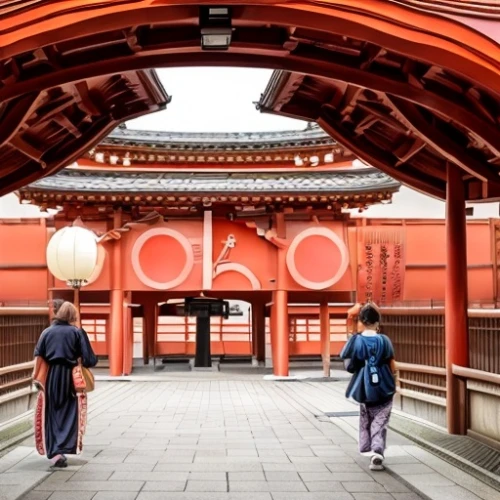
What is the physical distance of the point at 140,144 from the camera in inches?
797

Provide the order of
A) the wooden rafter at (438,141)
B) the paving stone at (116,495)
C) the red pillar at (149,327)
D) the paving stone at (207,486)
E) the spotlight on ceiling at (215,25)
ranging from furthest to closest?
the red pillar at (149,327), the wooden rafter at (438,141), the paving stone at (207,486), the paving stone at (116,495), the spotlight on ceiling at (215,25)

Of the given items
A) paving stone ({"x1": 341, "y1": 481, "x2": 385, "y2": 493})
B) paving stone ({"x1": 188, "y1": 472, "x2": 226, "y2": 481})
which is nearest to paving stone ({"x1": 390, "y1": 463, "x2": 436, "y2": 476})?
paving stone ({"x1": 341, "y1": 481, "x2": 385, "y2": 493})

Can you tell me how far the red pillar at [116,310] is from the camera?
723 inches

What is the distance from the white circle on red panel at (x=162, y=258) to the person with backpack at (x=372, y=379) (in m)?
11.5

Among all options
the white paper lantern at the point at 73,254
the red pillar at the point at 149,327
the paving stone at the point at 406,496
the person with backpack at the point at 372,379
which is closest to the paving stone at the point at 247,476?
the person with backpack at the point at 372,379

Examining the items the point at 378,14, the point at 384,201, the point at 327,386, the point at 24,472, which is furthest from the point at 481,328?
the point at 384,201

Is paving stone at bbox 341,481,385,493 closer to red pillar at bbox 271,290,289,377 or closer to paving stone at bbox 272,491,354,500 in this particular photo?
paving stone at bbox 272,491,354,500

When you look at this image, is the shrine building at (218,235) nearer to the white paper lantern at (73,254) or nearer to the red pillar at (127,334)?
the red pillar at (127,334)

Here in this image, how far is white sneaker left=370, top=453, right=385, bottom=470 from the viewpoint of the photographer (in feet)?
23.4

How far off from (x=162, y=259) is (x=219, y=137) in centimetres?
514

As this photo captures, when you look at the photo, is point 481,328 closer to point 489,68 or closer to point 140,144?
point 489,68

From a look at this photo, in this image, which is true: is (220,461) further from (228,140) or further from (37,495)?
(228,140)

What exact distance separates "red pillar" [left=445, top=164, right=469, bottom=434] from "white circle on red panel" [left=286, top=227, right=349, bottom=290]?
9105 millimetres

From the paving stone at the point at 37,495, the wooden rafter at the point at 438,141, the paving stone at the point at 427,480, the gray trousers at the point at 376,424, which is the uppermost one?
the wooden rafter at the point at 438,141
